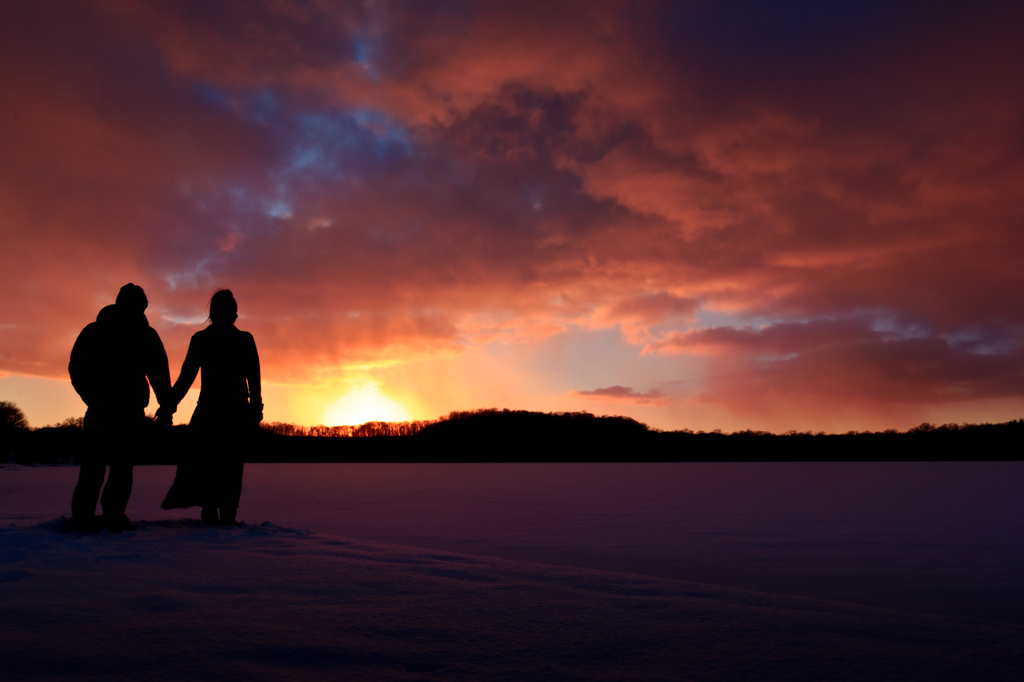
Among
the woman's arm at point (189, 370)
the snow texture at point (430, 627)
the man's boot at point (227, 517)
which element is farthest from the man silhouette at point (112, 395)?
the snow texture at point (430, 627)

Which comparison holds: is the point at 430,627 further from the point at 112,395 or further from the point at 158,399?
the point at 158,399

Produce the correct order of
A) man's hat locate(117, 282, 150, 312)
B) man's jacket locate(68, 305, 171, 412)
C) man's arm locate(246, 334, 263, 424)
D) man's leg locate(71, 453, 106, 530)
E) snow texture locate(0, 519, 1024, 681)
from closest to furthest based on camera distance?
snow texture locate(0, 519, 1024, 681)
man's leg locate(71, 453, 106, 530)
man's jacket locate(68, 305, 171, 412)
man's hat locate(117, 282, 150, 312)
man's arm locate(246, 334, 263, 424)

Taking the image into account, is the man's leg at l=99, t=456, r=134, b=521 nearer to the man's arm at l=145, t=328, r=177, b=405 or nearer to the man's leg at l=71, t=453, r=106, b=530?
the man's leg at l=71, t=453, r=106, b=530

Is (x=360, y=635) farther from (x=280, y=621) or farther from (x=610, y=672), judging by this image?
(x=610, y=672)

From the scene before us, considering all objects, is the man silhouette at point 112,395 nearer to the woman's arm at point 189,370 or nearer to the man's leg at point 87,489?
the man's leg at point 87,489

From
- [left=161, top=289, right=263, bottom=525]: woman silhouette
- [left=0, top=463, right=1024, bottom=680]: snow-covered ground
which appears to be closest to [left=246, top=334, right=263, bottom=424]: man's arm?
[left=161, top=289, right=263, bottom=525]: woman silhouette

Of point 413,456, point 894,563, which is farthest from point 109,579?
point 413,456

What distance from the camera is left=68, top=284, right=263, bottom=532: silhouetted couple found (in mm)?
5523

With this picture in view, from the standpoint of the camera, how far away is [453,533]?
280 inches

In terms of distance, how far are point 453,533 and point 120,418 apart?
355 cm

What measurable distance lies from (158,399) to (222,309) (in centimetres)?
108

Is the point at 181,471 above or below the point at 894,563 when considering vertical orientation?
above

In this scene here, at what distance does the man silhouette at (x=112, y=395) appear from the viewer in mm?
5492

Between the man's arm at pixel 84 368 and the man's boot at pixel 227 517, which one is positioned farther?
the man's boot at pixel 227 517
